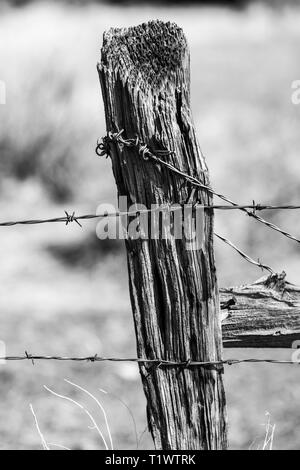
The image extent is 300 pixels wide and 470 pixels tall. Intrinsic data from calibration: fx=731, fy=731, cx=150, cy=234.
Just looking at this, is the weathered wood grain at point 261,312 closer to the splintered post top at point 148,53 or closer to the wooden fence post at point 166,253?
the wooden fence post at point 166,253

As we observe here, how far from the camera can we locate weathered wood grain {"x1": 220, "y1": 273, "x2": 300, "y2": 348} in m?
2.45

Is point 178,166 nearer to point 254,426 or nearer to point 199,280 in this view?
point 199,280

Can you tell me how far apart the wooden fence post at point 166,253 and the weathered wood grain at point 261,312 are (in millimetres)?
130

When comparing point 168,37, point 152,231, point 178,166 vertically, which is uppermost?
point 168,37

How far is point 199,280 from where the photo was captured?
7.46 feet

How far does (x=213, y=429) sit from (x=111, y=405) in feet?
11.9

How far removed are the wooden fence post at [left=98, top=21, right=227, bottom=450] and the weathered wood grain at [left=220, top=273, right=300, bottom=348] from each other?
13cm

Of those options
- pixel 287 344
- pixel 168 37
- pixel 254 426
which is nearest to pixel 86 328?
pixel 254 426
